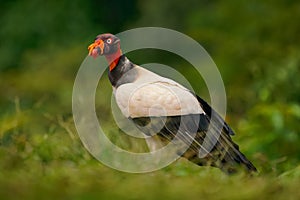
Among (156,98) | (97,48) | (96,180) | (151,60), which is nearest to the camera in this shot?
(96,180)

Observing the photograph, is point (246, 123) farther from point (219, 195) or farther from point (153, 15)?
point (153, 15)

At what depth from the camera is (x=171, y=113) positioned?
6.77 meters

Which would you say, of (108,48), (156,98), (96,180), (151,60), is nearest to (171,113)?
(156,98)

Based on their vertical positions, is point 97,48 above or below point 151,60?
below

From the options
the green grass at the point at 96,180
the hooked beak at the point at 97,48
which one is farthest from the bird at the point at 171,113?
the green grass at the point at 96,180

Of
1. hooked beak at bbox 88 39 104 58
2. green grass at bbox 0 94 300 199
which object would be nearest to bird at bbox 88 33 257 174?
hooked beak at bbox 88 39 104 58

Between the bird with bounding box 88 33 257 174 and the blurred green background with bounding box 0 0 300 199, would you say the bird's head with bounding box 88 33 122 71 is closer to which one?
the bird with bounding box 88 33 257 174

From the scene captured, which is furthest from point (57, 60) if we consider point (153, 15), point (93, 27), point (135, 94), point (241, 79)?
point (135, 94)

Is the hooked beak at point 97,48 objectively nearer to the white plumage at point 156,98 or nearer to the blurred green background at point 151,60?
the white plumage at point 156,98

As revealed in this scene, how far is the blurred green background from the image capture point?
4887 millimetres

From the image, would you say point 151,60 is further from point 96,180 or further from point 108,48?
point 96,180

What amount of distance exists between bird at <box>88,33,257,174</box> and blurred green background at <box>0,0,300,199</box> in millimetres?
124

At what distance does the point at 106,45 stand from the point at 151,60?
18.3 metres

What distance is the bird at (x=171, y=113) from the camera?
6672 millimetres
